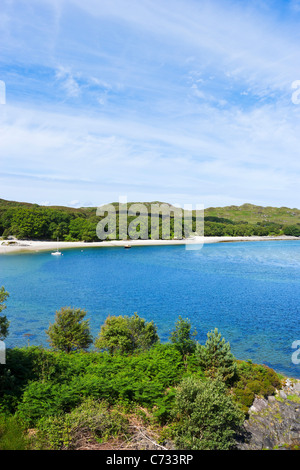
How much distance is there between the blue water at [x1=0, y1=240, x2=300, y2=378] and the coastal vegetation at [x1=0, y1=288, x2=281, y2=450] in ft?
33.8

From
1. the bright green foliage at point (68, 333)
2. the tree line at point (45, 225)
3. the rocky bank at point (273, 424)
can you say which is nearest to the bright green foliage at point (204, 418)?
the rocky bank at point (273, 424)

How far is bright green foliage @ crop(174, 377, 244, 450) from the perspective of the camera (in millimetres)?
10031

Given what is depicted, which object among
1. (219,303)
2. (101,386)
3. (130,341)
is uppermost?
(101,386)

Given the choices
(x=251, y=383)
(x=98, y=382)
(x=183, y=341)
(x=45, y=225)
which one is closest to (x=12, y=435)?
(x=98, y=382)

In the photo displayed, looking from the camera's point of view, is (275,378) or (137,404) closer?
(137,404)

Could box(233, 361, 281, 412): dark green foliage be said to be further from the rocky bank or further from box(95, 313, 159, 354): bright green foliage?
box(95, 313, 159, 354): bright green foliage

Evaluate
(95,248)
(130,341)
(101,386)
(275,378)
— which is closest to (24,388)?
(101,386)

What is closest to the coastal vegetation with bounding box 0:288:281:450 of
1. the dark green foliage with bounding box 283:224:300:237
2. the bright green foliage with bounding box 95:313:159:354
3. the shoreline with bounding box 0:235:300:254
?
the bright green foliage with bounding box 95:313:159:354

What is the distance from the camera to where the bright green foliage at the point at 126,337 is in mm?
20750

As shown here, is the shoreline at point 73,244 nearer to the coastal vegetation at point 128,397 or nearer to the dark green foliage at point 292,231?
the dark green foliage at point 292,231

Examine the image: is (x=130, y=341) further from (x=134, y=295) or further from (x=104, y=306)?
(x=134, y=295)

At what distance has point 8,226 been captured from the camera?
4550 inches

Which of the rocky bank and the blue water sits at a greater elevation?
the rocky bank

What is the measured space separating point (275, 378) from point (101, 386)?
10.9m
